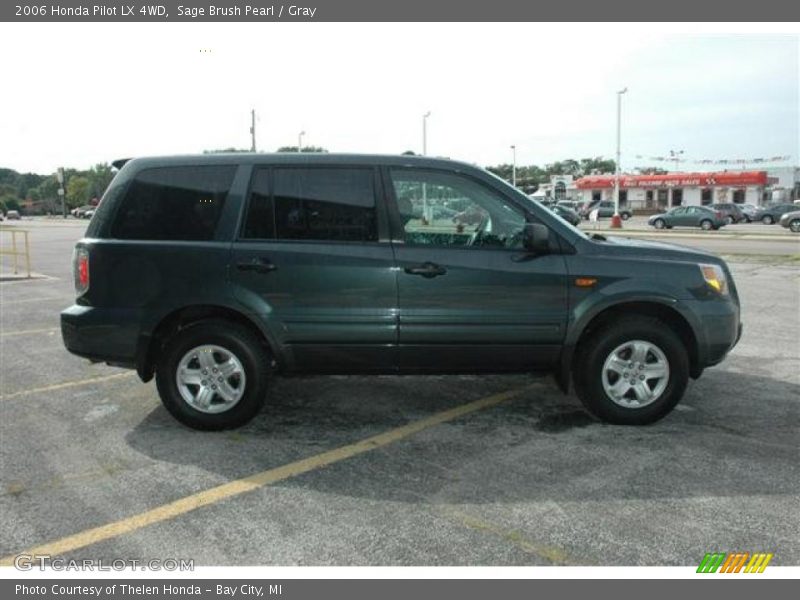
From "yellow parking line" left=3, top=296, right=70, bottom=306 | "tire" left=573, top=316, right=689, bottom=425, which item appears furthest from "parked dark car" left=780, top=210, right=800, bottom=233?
"tire" left=573, top=316, right=689, bottom=425

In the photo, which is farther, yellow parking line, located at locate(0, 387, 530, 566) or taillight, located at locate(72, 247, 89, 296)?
taillight, located at locate(72, 247, 89, 296)

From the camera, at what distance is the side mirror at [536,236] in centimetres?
453

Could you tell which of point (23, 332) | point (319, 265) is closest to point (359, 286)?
point (319, 265)

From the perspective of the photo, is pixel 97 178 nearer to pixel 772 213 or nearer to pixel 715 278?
pixel 772 213

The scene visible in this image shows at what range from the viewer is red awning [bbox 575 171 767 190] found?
6800cm

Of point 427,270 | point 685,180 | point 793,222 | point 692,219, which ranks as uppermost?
point 685,180

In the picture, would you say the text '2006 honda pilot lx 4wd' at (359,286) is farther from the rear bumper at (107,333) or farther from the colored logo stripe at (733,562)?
the colored logo stripe at (733,562)

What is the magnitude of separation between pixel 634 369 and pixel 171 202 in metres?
3.47

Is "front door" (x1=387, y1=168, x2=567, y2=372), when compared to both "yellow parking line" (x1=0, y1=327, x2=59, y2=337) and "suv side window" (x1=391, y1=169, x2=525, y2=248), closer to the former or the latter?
"suv side window" (x1=391, y1=169, x2=525, y2=248)

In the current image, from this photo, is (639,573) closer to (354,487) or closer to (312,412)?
(354,487)

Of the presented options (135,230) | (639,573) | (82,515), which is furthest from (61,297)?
(639,573)

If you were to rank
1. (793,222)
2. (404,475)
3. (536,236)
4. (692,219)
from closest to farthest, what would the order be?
(404,475)
(536,236)
(793,222)
(692,219)

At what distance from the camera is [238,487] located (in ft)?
12.9

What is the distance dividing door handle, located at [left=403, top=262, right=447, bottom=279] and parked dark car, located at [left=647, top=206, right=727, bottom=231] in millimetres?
38563
